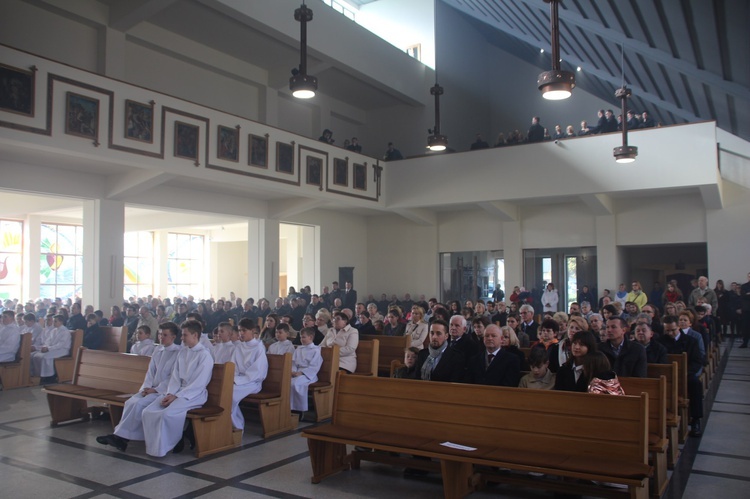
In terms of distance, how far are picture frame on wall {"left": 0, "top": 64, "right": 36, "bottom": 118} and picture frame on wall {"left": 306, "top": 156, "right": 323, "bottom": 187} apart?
6487 millimetres

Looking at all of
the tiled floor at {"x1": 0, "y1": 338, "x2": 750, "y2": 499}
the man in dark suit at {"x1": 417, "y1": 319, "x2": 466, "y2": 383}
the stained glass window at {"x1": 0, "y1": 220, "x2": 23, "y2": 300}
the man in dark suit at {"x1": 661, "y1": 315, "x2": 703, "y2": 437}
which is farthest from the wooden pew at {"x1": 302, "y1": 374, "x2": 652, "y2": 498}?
the stained glass window at {"x1": 0, "y1": 220, "x2": 23, "y2": 300}

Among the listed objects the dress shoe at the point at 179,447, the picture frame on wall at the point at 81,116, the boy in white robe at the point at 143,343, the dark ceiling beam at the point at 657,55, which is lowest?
the dress shoe at the point at 179,447

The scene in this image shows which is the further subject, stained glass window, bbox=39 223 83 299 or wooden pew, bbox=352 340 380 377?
stained glass window, bbox=39 223 83 299

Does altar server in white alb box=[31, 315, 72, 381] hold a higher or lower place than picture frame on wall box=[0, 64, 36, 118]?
lower

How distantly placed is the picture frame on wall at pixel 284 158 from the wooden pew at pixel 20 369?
6038 mm

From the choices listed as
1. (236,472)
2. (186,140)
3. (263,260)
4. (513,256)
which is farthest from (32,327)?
(513,256)

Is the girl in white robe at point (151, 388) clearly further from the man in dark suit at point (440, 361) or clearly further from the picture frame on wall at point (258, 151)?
the picture frame on wall at point (258, 151)

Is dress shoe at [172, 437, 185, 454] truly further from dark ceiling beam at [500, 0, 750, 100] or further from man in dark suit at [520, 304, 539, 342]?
dark ceiling beam at [500, 0, 750, 100]

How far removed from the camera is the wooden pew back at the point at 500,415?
12.9 ft

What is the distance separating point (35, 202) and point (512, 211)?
13337 millimetres

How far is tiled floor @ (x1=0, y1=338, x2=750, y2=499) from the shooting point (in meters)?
4.65

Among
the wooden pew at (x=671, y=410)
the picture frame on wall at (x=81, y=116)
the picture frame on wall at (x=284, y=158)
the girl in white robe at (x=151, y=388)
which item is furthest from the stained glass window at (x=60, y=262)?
the wooden pew at (x=671, y=410)

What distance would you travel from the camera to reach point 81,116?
31.9 ft

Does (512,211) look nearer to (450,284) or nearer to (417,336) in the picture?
(450,284)
